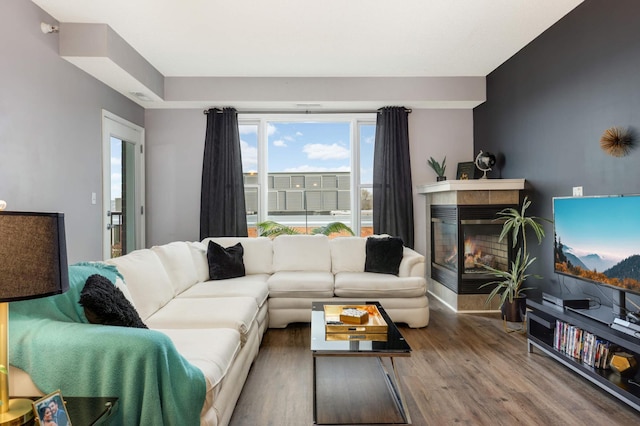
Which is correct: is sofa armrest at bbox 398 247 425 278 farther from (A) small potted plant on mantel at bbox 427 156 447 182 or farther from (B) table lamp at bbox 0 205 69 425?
(B) table lamp at bbox 0 205 69 425

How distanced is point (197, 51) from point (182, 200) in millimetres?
2001

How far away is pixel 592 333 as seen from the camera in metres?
2.44

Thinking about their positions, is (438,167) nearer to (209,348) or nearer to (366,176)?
(366,176)

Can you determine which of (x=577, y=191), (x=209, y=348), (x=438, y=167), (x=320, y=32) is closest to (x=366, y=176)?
(x=438, y=167)

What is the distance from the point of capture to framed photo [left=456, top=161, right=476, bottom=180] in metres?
4.84

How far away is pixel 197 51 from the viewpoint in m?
4.05

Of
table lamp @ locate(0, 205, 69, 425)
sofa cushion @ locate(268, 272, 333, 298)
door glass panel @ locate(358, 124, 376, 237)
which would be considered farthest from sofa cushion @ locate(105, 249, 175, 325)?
door glass panel @ locate(358, 124, 376, 237)

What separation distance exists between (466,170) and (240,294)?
327 cm

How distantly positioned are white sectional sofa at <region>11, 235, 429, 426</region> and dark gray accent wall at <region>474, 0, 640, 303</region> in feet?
4.67

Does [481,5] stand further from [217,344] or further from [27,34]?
[27,34]

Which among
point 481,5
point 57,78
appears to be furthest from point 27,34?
point 481,5

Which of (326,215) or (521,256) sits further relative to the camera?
(326,215)

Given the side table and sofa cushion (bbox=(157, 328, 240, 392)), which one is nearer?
the side table

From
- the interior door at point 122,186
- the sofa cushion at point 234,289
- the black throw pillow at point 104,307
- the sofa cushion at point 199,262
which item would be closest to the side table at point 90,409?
the black throw pillow at point 104,307
